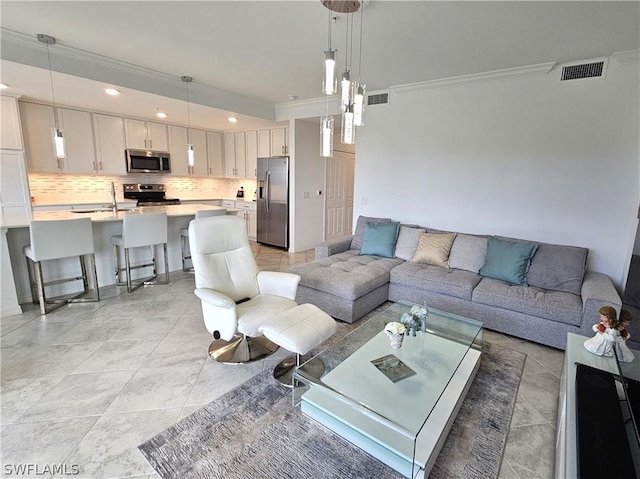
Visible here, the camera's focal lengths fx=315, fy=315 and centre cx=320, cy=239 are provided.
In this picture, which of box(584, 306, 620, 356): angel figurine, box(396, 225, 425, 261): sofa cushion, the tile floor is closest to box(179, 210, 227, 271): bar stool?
the tile floor

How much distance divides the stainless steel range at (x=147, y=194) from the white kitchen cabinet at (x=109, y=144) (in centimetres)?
41

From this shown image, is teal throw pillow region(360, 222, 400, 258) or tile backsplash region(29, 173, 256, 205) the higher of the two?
tile backsplash region(29, 173, 256, 205)

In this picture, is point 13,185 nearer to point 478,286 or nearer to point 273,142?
point 273,142

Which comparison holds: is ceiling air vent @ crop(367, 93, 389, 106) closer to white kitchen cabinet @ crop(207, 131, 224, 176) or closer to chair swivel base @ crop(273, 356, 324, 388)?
chair swivel base @ crop(273, 356, 324, 388)

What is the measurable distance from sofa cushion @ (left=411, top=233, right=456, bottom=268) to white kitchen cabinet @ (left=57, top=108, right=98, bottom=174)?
5.53 meters

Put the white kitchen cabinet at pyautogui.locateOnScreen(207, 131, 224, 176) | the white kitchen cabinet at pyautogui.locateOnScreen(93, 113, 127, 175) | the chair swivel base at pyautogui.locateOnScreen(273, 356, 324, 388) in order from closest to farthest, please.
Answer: the chair swivel base at pyautogui.locateOnScreen(273, 356, 324, 388)
the white kitchen cabinet at pyautogui.locateOnScreen(93, 113, 127, 175)
the white kitchen cabinet at pyautogui.locateOnScreen(207, 131, 224, 176)

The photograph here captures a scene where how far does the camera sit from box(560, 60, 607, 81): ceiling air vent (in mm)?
3102

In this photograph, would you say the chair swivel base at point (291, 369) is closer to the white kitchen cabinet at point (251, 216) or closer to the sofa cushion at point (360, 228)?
the sofa cushion at point (360, 228)

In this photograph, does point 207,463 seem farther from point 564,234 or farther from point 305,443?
point 564,234

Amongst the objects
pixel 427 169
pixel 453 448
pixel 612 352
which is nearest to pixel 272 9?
pixel 427 169

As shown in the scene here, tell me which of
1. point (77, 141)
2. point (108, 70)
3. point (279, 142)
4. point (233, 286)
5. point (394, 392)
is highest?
point (108, 70)

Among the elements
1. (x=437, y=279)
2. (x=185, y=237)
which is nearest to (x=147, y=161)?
(x=185, y=237)

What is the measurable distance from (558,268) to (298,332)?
8.70 ft

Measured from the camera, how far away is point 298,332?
2.04 meters
